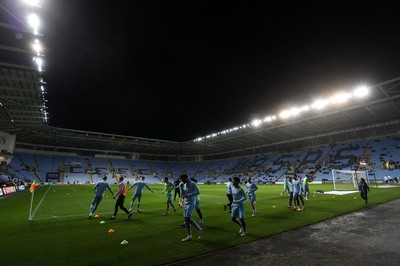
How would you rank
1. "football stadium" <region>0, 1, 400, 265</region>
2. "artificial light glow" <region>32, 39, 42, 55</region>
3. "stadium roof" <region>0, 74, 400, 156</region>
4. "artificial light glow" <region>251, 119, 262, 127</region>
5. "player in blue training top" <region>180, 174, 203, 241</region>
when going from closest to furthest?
"football stadium" <region>0, 1, 400, 265</region> → "player in blue training top" <region>180, 174, 203, 241</region> → "artificial light glow" <region>32, 39, 42, 55</region> → "stadium roof" <region>0, 74, 400, 156</region> → "artificial light glow" <region>251, 119, 262, 127</region>

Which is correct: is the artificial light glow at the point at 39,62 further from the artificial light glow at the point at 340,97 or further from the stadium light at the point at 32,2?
the artificial light glow at the point at 340,97

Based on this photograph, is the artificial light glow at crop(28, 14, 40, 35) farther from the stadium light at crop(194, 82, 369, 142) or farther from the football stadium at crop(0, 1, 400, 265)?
the stadium light at crop(194, 82, 369, 142)

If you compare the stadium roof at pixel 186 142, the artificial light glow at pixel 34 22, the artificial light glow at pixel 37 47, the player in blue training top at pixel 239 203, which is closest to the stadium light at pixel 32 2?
the artificial light glow at pixel 34 22

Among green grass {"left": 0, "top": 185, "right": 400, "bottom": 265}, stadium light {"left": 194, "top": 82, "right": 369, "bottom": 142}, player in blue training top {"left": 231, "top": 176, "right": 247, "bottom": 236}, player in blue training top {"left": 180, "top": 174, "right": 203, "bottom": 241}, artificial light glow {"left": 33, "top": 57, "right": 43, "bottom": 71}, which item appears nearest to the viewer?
green grass {"left": 0, "top": 185, "right": 400, "bottom": 265}

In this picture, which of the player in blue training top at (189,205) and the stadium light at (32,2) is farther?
the stadium light at (32,2)

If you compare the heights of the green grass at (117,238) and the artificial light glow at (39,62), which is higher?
the artificial light glow at (39,62)

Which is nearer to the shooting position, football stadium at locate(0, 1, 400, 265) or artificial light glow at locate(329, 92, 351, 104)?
football stadium at locate(0, 1, 400, 265)

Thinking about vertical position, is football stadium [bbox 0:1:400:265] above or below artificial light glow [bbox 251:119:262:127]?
below

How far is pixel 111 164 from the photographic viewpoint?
249 feet

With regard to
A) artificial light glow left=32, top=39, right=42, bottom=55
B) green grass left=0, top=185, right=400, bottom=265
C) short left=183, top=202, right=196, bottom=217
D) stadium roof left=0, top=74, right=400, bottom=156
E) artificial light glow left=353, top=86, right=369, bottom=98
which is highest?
artificial light glow left=32, top=39, right=42, bottom=55

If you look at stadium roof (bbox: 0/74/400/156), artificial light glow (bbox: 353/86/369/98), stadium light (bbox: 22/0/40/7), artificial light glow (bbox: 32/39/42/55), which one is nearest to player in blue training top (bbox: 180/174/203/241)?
stadium light (bbox: 22/0/40/7)

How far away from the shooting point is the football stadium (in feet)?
24.8

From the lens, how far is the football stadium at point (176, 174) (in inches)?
297

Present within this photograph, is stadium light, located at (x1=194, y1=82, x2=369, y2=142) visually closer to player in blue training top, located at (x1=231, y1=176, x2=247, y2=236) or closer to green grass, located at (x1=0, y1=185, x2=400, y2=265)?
green grass, located at (x1=0, y1=185, x2=400, y2=265)
